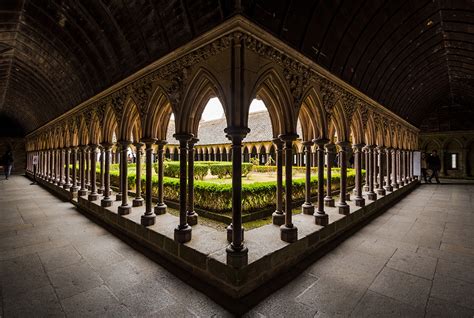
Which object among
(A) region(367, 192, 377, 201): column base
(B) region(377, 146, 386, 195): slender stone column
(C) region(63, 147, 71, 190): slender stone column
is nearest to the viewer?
(A) region(367, 192, 377, 201): column base

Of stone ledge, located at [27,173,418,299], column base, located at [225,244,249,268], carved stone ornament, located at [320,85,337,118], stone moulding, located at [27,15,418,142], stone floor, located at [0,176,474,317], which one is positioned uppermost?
stone moulding, located at [27,15,418,142]

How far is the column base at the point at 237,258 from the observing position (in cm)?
286

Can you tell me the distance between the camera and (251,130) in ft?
83.7

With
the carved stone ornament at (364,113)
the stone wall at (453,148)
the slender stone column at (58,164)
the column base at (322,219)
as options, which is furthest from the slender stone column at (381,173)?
the stone wall at (453,148)

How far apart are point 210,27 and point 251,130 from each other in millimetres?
22416

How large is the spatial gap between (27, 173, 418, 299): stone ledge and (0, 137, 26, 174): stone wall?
26.4 m

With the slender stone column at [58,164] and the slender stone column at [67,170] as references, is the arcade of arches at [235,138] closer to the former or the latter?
the slender stone column at [67,170]

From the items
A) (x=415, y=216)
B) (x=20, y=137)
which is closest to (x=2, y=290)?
(x=415, y=216)

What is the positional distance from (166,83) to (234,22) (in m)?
1.94

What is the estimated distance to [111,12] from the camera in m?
4.56

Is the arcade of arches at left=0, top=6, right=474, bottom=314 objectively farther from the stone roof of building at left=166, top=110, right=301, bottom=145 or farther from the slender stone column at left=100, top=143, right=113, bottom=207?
the stone roof of building at left=166, top=110, right=301, bottom=145

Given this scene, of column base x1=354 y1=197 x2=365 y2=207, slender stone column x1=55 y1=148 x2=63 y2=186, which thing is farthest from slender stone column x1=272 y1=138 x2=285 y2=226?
slender stone column x1=55 y1=148 x2=63 y2=186

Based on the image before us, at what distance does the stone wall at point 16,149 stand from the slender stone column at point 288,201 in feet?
98.3

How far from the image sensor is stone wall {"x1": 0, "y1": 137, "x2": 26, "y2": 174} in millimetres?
22859
